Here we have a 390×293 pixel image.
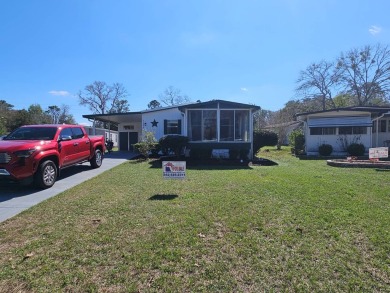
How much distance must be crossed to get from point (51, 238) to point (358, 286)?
3.94 meters

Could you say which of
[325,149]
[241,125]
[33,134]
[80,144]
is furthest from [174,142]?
[325,149]

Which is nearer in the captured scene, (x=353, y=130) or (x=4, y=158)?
(x=4, y=158)

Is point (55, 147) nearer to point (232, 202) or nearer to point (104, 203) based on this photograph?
point (104, 203)

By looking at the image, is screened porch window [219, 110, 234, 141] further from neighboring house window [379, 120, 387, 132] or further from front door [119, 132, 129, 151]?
neighboring house window [379, 120, 387, 132]

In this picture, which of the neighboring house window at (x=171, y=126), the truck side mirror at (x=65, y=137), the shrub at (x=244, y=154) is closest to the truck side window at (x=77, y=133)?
the truck side mirror at (x=65, y=137)

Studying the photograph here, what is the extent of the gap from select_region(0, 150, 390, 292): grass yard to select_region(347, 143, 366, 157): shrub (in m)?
13.0

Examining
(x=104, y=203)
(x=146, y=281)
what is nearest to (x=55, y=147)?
(x=104, y=203)

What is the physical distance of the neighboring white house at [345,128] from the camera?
1816 centimetres

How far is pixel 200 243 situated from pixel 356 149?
17.5 m

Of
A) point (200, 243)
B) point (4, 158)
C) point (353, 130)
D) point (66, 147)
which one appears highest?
point (353, 130)

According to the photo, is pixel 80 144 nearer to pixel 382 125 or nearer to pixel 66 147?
pixel 66 147

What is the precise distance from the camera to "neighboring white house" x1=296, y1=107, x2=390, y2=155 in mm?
18156

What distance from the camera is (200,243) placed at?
3598mm

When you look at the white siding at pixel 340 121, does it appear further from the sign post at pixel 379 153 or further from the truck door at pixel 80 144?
the truck door at pixel 80 144
